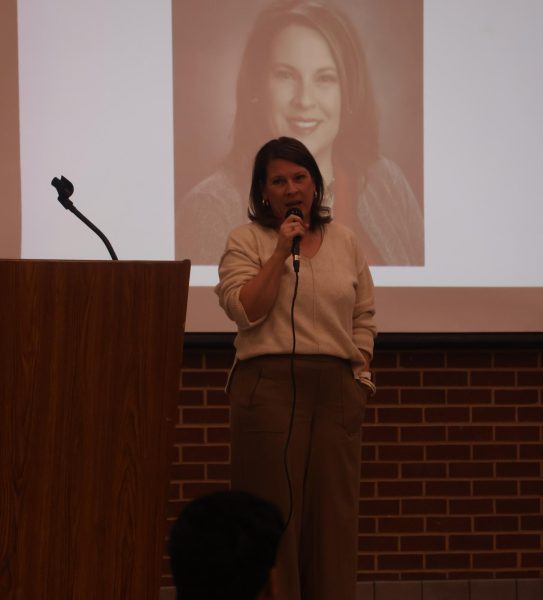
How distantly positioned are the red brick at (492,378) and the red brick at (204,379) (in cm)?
95

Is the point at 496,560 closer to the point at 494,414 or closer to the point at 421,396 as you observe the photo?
the point at 494,414

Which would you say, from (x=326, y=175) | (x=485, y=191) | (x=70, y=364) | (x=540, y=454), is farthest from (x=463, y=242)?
(x=70, y=364)

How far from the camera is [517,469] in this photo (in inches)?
145

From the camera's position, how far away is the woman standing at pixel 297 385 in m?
2.46

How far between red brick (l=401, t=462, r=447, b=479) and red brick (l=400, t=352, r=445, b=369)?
0.38 m

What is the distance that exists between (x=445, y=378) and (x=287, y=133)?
3.61ft

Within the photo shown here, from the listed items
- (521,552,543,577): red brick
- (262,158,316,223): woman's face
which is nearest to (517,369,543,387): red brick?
(521,552,543,577): red brick

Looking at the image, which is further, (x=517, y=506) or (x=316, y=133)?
(x=517, y=506)

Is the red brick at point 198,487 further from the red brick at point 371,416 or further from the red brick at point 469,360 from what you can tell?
the red brick at point 469,360

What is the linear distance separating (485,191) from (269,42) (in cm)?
96

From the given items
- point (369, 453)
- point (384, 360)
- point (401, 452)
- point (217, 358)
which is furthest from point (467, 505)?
point (217, 358)

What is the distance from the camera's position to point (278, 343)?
2.47 meters

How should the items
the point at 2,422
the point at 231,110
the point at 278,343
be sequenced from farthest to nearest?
the point at 231,110, the point at 278,343, the point at 2,422

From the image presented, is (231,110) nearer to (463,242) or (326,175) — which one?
(326,175)
